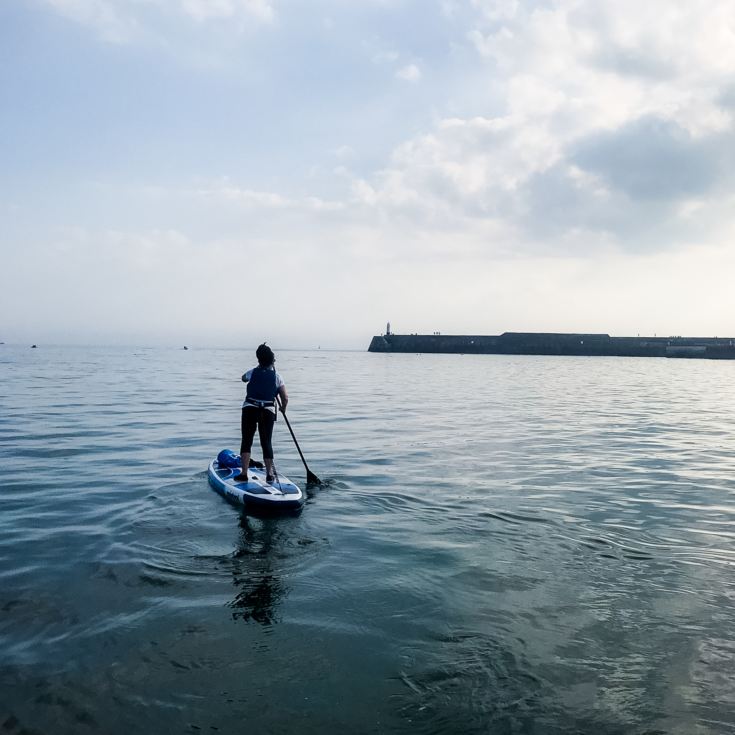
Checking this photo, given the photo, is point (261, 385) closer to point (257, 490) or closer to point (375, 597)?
point (257, 490)

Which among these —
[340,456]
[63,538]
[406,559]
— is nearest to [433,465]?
[340,456]

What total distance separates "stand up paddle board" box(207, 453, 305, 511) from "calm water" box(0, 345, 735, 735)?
30 centimetres

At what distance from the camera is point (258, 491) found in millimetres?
9172

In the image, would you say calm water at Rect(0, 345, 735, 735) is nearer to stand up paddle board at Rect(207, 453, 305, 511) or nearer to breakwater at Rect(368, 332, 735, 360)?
stand up paddle board at Rect(207, 453, 305, 511)

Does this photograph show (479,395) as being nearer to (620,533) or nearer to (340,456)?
(340,456)

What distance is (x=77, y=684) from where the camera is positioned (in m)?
4.11

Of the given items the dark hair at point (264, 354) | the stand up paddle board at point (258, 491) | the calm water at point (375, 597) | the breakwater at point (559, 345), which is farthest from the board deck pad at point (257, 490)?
the breakwater at point (559, 345)

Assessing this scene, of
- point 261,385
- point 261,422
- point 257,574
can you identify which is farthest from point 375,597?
point 261,385

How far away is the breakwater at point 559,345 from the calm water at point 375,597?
108287mm

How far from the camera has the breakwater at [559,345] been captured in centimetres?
10819

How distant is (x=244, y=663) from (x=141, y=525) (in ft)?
13.4

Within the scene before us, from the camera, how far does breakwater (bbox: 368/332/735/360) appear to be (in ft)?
355

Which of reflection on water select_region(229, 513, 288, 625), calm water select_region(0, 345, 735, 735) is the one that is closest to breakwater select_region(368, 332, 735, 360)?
calm water select_region(0, 345, 735, 735)

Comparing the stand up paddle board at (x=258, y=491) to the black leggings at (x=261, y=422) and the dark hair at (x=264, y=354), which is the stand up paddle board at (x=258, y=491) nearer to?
the black leggings at (x=261, y=422)
